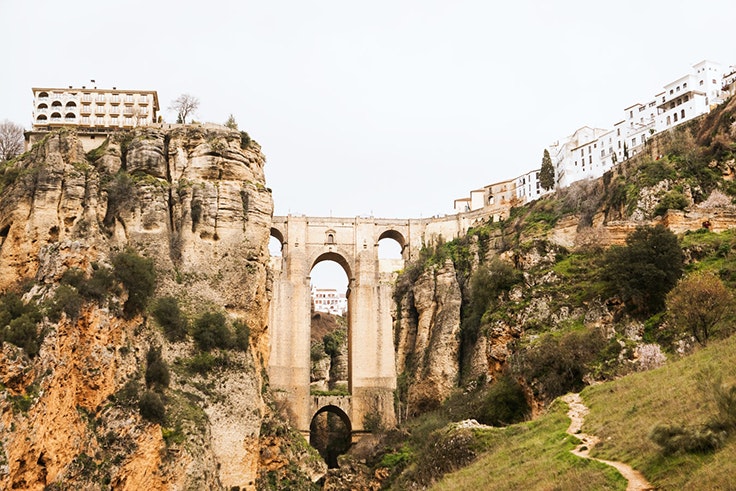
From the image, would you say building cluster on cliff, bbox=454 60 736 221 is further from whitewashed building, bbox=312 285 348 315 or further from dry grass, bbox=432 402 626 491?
whitewashed building, bbox=312 285 348 315

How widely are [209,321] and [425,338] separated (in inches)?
1029

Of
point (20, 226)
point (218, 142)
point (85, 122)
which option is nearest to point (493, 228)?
point (218, 142)

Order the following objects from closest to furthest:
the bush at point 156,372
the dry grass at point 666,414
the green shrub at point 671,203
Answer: the dry grass at point 666,414 < the bush at point 156,372 < the green shrub at point 671,203

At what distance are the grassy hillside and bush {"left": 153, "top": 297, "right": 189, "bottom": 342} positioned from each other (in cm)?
2006

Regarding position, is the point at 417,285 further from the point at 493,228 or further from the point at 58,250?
the point at 58,250

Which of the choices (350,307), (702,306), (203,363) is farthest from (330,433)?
(702,306)

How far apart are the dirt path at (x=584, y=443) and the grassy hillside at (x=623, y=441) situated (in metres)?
0.17

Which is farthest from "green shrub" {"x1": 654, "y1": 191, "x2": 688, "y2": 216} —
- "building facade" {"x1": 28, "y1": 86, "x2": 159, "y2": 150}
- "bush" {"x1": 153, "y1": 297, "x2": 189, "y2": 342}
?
"building facade" {"x1": 28, "y1": 86, "x2": 159, "y2": 150}

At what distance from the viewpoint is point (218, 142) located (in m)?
55.1

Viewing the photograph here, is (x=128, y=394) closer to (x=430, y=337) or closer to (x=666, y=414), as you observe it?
(x=666, y=414)

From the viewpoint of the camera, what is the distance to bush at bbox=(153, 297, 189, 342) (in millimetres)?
44844

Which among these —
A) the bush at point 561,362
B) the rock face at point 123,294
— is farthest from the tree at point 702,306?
the rock face at point 123,294

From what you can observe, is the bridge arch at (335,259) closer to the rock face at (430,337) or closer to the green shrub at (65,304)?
the rock face at (430,337)

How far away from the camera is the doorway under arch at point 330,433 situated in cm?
6757
